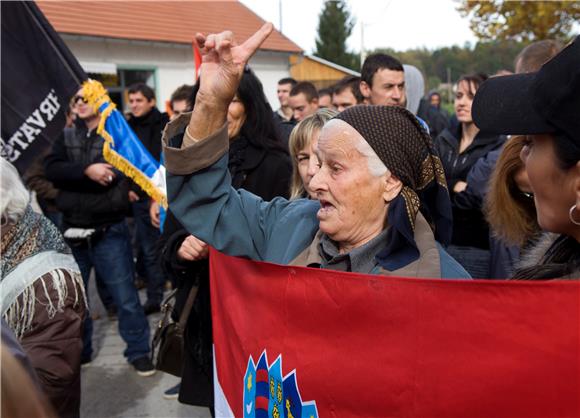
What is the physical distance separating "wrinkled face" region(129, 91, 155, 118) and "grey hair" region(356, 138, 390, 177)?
14.7 ft

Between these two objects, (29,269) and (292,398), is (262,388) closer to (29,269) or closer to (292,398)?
(292,398)

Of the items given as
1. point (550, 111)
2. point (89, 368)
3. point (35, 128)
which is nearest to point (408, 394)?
point (550, 111)

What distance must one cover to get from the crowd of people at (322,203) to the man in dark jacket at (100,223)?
1845 mm

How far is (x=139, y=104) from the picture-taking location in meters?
5.90

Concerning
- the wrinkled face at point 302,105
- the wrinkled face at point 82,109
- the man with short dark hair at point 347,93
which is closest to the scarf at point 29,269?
the wrinkled face at point 82,109

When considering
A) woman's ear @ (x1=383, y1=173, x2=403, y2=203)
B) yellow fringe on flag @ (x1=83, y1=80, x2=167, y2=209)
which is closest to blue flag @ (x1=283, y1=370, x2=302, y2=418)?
woman's ear @ (x1=383, y1=173, x2=403, y2=203)

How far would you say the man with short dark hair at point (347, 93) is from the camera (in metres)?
5.23

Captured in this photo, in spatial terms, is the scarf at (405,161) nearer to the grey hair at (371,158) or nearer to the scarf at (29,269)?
the grey hair at (371,158)

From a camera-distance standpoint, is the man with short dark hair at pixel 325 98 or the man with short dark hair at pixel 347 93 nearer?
the man with short dark hair at pixel 347 93

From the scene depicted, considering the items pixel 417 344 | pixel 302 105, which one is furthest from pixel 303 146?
pixel 302 105

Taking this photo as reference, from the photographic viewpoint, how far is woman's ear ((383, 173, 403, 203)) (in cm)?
178

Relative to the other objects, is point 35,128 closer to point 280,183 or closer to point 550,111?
point 280,183

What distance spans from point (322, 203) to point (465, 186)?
6.88 feet

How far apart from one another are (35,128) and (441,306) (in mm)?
2887
